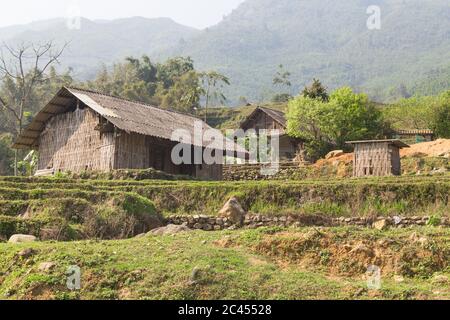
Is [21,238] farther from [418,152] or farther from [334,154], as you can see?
[418,152]

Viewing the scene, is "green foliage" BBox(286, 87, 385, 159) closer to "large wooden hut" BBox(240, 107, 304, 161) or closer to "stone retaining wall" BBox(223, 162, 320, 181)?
"large wooden hut" BBox(240, 107, 304, 161)

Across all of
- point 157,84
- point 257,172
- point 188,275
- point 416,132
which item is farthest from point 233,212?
point 157,84

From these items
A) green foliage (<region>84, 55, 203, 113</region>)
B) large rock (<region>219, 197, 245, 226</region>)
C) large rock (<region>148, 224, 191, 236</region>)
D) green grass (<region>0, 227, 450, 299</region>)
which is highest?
green foliage (<region>84, 55, 203, 113</region>)

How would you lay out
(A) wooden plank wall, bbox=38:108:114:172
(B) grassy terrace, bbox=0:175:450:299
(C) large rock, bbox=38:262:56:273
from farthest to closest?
(A) wooden plank wall, bbox=38:108:114:172 → (C) large rock, bbox=38:262:56:273 → (B) grassy terrace, bbox=0:175:450:299

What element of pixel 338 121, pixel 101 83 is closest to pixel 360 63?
pixel 101 83

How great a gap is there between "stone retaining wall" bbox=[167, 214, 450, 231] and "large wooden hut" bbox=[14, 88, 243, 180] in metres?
10.2

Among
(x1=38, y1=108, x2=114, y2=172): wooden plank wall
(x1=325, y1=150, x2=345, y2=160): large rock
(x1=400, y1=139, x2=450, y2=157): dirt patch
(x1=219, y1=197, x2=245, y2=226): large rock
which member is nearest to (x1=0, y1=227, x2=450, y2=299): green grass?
(x1=219, y1=197, x2=245, y2=226): large rock

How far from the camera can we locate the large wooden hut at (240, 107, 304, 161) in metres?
46.5

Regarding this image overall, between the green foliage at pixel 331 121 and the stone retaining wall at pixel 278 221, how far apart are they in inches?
863

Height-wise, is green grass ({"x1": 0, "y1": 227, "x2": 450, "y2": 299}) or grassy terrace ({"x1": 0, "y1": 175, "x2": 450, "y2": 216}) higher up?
grassy terrace ({"x1": 0, "y1": 175, "x2": 450, "y2": 216})

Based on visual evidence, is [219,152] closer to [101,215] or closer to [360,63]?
[101,215]

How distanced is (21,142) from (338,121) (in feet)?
64.5

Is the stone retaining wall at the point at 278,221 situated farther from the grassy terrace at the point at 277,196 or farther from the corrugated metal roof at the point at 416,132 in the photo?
the corrugated metal roof at the point at 416,132

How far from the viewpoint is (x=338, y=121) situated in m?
40.2
